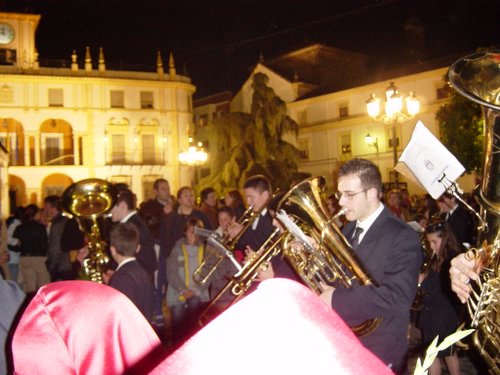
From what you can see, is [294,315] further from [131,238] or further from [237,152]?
[237,152]

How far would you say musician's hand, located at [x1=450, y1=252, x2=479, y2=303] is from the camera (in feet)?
8.38

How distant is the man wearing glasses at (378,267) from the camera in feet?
10.4

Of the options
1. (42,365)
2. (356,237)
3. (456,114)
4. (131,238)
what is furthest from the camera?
(456,114)

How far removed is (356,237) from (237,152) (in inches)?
872

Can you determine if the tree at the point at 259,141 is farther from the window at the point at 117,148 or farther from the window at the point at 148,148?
the window at the point at 117,148

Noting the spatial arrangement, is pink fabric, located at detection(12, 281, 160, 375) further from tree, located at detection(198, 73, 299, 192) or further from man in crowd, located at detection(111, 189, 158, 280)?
tree, located at detection(198, 73, 299, 192)

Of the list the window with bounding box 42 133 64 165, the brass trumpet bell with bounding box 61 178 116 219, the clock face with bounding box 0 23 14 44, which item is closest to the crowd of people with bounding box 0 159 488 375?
the brass trumpet bell with bounding box 61 178 116 219

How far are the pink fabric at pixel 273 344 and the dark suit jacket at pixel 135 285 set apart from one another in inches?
166

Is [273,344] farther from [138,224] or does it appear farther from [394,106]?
[394,106]

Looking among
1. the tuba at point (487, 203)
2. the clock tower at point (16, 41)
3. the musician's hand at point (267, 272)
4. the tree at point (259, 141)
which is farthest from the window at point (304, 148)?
the tuba at point (487, 203)

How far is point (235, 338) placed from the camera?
755 millimetres

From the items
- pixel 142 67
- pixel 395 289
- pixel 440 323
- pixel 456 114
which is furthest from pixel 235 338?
pixel 142 67

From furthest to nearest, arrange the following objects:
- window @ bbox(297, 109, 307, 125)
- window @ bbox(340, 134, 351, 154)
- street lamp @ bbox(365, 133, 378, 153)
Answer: window @ bbox(297, 109, 307, 125) → window @ bbox(340, 134, 351, 154) → street lamp @ bbox(365, 133, 378, 153)

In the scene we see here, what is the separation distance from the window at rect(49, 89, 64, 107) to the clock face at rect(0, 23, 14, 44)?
538cm
